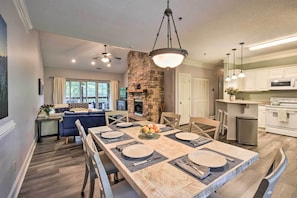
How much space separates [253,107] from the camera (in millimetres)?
3832

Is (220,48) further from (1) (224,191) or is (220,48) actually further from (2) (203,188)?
(2) (203,188)

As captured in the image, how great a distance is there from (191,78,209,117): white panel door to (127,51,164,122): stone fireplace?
1526 mm

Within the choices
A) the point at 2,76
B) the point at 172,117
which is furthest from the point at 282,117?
the point at 2,76

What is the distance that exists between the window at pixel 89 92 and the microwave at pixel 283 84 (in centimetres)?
834

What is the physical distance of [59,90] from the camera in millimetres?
7793

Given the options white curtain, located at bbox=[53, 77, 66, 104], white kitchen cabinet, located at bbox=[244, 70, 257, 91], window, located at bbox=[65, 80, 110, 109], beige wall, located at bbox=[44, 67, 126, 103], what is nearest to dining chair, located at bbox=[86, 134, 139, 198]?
white kitchen cabinet, located at bbox=[244, 70, 257, 91]

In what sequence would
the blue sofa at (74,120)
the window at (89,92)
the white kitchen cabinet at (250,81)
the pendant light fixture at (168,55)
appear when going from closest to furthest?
the pendant light fixture at (168,55) → the blue sofa at (74,120) → the white kitchen cabinet at (250,81) → the window at (89,92)

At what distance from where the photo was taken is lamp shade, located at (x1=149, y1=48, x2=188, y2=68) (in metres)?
1.62

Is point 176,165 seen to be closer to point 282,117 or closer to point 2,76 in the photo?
point 2,76

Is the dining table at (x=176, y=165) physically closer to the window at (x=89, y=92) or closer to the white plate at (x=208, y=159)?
the white plate at (x=208, y=159)

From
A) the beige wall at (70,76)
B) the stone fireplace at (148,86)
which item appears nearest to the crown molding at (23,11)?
the stone fireplace at (148,86)

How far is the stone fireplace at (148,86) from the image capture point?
18.2 feet

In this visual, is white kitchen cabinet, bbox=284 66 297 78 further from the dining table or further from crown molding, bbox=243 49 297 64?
the dining table

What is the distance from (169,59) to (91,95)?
8.23m
